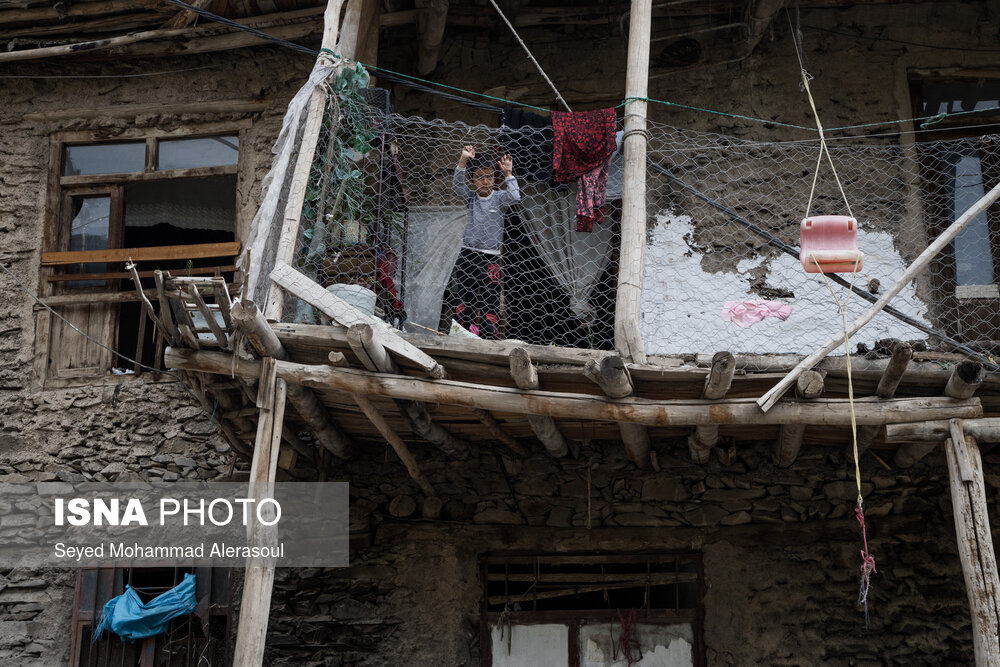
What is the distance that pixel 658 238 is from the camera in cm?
776

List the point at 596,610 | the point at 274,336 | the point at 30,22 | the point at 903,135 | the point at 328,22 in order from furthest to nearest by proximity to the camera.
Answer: the point at 30,22
the point at 903,135
the point at 596,610
the point at 328,22
the point at 274,336

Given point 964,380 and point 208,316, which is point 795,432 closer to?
point 964,380

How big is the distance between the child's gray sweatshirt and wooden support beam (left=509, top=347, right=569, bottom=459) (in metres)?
1.23

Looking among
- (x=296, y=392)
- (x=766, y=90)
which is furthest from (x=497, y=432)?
(x=766, y=90)

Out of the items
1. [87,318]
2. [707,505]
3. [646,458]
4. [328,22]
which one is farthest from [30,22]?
[707,505]

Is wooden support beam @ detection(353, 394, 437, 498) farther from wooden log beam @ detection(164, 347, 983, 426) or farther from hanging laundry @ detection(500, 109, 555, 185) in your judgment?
hanging laundry @ detection(500, 109, 555, 185)

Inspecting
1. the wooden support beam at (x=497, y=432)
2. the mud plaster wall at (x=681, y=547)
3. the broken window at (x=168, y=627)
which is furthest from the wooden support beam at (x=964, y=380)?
the broken window at (x=168, y=627)

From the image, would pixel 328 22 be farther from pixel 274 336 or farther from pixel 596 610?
pixel 596 610

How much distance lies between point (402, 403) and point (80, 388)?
311 centimetres

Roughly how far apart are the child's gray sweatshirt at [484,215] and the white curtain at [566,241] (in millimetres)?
318

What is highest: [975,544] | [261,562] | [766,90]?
[766,90]

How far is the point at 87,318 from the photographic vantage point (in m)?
8.18

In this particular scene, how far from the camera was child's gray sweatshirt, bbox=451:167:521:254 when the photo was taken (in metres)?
6.91

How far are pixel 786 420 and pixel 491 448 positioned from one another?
228cm
